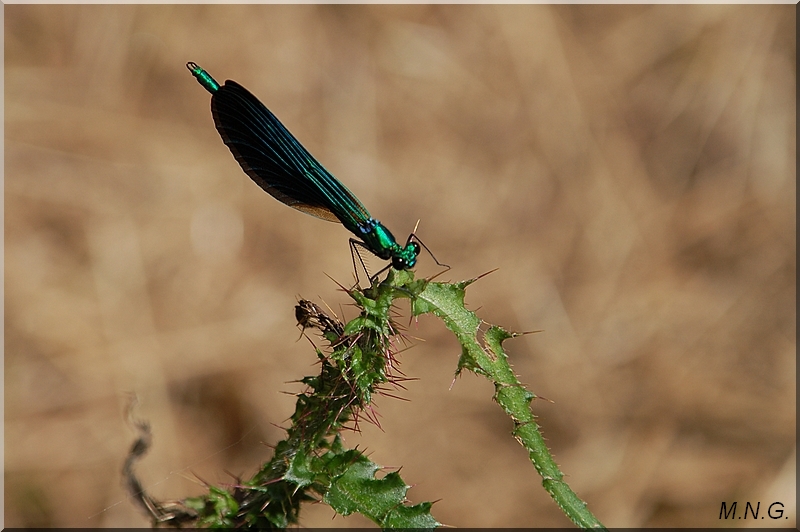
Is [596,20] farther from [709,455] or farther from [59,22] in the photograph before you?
[59,22]

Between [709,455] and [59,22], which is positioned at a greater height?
[59,22]

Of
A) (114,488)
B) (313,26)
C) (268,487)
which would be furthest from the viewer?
(313,26)

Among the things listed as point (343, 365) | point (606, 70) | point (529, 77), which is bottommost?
point (343, 365)

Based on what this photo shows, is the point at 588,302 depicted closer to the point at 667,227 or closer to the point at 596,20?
the point at 667,227

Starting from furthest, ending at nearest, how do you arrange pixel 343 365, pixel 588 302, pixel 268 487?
pixel 588 302
pixel 268 487
pixel 343 365

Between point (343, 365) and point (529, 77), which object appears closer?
point (343, 365)

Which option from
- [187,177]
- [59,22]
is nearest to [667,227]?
[187,177]
